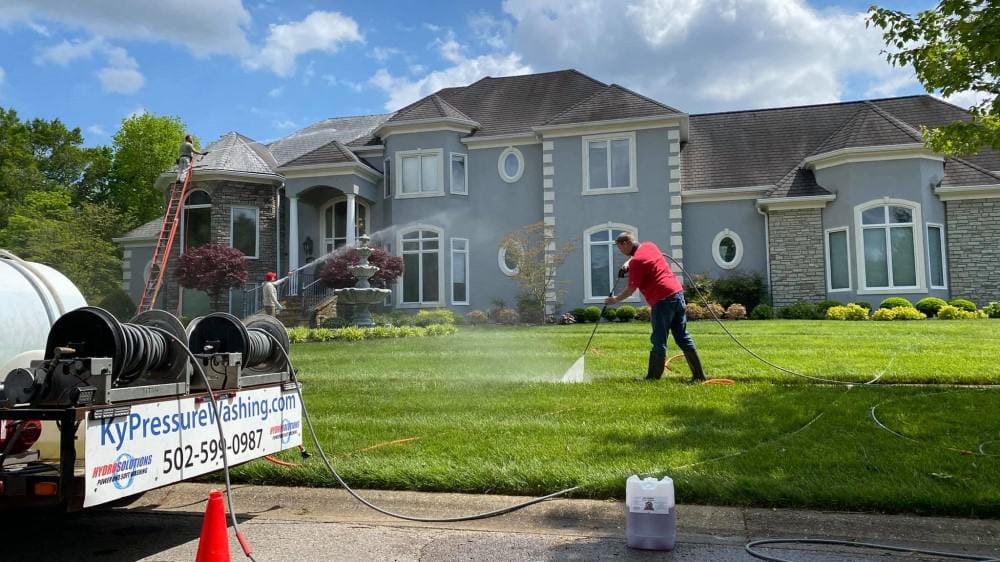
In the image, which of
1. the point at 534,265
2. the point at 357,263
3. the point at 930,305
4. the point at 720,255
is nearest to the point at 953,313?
the point at 930,305

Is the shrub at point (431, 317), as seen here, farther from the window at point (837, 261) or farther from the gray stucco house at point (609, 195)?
the window at point (837, 261)

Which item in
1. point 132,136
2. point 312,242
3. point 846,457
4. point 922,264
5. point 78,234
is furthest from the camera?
point 132,136

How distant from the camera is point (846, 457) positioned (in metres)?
5.38

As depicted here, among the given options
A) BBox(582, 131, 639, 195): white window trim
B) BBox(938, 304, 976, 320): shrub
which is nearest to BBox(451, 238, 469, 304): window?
BBox(582, 131, 639, 195): white window trim

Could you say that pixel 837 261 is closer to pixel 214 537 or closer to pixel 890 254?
pixel 890 254

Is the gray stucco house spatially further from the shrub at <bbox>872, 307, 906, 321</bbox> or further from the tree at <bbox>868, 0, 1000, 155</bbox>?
the tree at <bbox>868, 0, 1000, 155</bbox>

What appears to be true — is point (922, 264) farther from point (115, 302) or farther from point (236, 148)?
point (115, 302)

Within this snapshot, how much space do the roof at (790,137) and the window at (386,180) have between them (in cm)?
950

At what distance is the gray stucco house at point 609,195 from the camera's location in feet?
68.5

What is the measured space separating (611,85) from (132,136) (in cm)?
3932

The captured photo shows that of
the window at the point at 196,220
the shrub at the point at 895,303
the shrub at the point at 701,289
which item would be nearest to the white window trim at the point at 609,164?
the shrub at the point at 701,289

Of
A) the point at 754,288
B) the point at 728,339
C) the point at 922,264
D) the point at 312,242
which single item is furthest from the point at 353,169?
the point at 922,264

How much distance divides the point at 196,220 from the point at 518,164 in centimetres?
1115

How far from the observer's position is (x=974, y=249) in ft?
68.4
